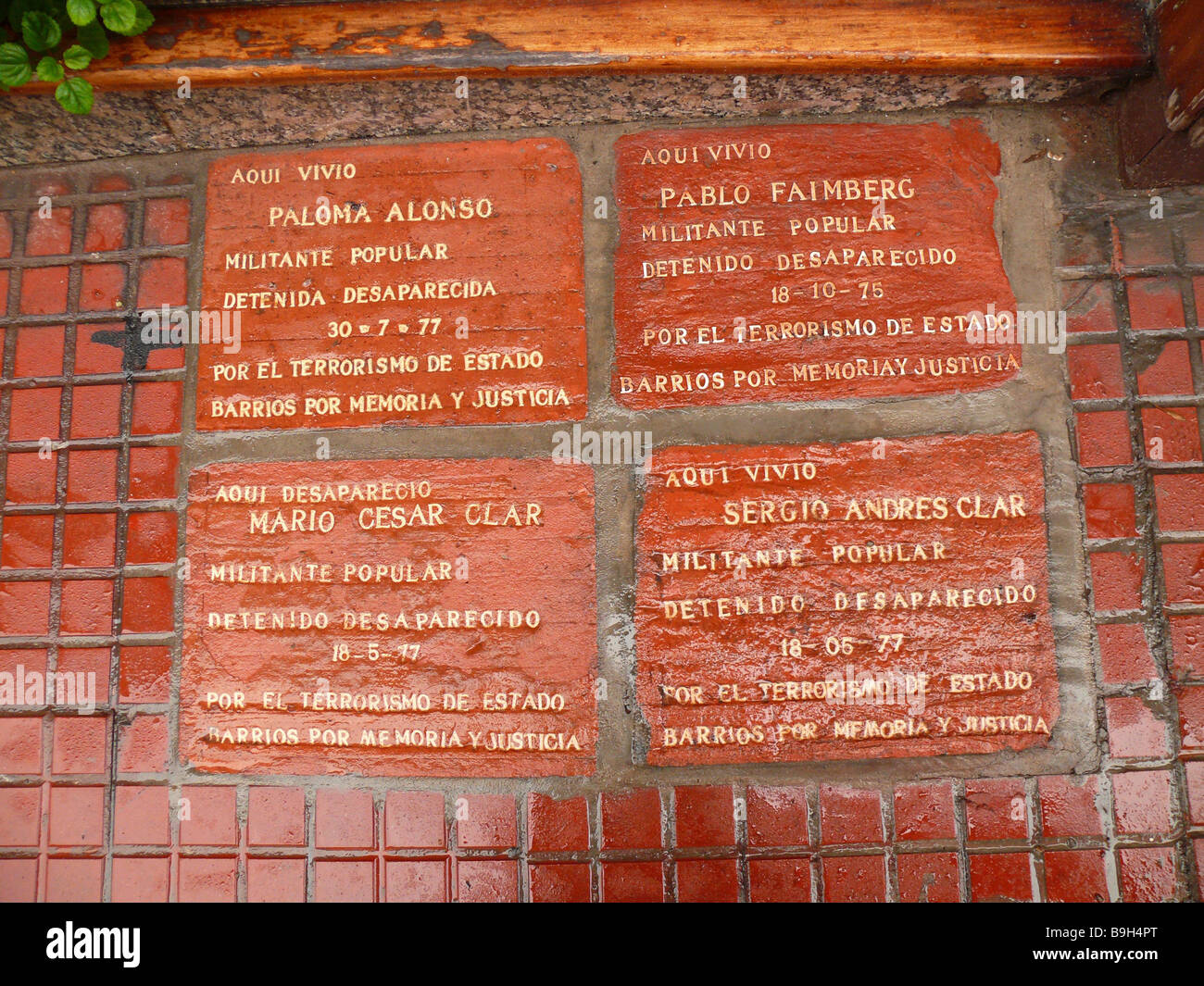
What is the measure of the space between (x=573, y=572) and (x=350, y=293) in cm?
140

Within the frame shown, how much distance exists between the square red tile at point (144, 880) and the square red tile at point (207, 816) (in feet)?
0.38

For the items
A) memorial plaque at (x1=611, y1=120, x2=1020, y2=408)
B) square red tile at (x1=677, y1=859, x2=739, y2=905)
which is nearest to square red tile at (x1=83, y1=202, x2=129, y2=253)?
memorial plaque at (x1=611, y1=120, x2=1020, y2=408)

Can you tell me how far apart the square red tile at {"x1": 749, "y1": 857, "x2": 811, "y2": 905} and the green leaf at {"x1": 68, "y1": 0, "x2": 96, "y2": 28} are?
3728mm

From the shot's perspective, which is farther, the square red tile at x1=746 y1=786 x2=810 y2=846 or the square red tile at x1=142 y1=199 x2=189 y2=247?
the square red tile at x1=142 y1=199 x2=189 y2=247

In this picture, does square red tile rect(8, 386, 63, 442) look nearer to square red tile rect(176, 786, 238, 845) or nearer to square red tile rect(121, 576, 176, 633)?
square red tile rect(121, 576, 176, 633)

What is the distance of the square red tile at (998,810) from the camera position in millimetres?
2533

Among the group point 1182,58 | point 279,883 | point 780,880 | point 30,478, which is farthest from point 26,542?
point 1182,58

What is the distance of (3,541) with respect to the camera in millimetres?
2771

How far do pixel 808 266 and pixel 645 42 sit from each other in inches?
39.7

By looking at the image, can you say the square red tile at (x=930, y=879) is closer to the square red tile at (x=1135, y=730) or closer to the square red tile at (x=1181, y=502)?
the square red tile at (x=1135, y=730)

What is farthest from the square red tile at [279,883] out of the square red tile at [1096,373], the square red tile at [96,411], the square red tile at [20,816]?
the square red tile at [1096,373]

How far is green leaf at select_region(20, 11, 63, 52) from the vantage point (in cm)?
249

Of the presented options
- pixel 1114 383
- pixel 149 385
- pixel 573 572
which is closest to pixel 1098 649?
pixel 1114 383

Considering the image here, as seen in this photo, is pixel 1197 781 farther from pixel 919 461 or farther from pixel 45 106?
pixel 45 106
